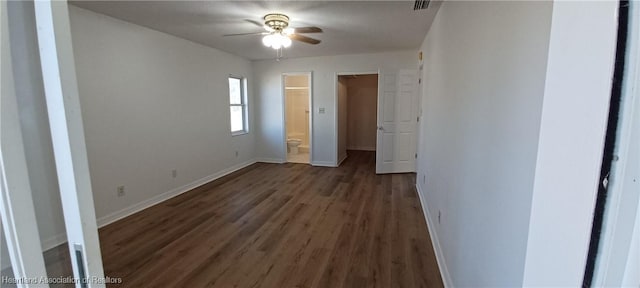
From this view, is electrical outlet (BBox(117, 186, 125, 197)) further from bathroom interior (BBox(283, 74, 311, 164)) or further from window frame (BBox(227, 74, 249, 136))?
bathroom interior (BBox(283, 74, 311, 164))

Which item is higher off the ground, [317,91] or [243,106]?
[317,91]

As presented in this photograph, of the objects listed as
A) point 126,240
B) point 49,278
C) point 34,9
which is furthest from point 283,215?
point 34,9

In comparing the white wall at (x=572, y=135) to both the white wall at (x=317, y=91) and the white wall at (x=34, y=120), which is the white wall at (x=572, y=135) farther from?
the white wall at (x=317, y=91)

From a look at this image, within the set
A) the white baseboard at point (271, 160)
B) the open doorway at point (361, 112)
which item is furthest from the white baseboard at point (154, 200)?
the open doorway at point (361, 112)

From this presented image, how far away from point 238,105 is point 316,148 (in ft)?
6.07

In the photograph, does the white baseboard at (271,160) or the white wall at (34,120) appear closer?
the white wall at (34,120)

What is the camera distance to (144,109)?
362 centimetres

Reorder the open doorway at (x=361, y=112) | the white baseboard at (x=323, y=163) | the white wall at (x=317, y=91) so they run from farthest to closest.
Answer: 1. the open doorway at (x=361, y=112)
2. the white baseboard at (x=323, y=163)
3. the white wall at (x=317, y=91)

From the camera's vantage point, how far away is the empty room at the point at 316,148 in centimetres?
39

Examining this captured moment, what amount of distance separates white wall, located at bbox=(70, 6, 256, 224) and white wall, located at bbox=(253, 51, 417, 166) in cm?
111

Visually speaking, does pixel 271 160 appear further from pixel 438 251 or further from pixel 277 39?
pixel 438 251

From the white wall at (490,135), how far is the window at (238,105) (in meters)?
4.33

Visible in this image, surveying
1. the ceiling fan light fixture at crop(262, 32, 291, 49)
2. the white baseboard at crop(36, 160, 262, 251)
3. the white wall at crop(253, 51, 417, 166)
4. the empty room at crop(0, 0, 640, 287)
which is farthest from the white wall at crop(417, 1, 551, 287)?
the white baseboard at crop(36, 160, 262, 251)

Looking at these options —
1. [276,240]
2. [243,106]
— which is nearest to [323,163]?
[243,106]
